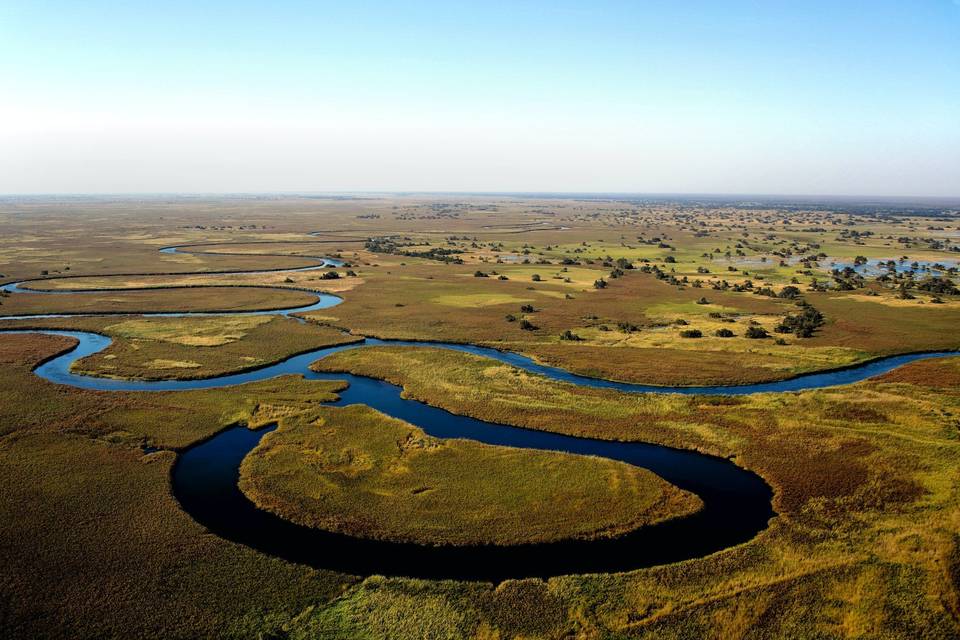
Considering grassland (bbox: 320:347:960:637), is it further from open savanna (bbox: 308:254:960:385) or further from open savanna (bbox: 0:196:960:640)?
open savanna (bbox: 308:254:960:385)

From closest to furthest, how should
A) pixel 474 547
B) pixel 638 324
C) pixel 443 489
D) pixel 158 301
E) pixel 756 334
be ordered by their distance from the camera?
1. pixel 474 547
2. pixel 443 489
3. pixel 756 334
4. pixel 638 324
5. pixel 158 301

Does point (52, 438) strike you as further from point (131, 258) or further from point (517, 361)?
point (131, 258)

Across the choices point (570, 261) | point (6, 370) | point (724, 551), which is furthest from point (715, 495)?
point (570, 261)

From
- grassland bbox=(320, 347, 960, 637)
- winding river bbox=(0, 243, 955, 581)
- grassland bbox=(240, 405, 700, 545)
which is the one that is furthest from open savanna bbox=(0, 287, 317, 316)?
grassland bbox=(240, 405, 700, 545)

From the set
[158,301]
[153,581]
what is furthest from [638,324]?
[158,301]

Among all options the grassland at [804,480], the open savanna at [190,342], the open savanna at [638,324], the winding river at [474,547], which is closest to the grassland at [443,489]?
the winding river at [474,547]

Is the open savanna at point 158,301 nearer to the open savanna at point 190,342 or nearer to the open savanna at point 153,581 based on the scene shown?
the open savanna at point 190,342

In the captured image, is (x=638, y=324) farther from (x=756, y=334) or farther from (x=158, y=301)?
(x=158, y=301)
